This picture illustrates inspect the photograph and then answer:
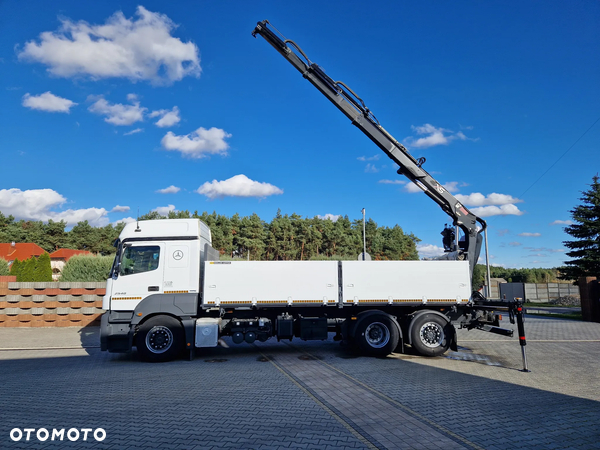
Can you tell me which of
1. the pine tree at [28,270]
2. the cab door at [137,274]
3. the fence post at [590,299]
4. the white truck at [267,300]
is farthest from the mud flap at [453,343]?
the pine tree at [28,270]

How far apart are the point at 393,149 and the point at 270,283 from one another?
5316mm

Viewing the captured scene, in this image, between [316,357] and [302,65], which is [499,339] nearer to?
[316,357]

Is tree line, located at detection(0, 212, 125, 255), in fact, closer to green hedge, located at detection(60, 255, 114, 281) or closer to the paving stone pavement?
green hedge, located at detection(60, 255, 114, 281)

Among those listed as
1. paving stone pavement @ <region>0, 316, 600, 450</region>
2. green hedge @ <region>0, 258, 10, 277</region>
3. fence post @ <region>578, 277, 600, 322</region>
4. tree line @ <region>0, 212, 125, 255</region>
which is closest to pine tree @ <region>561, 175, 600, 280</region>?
fence post @ <region>578, 277, 600, 322</region>

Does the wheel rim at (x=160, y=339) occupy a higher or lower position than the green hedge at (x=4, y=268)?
lower

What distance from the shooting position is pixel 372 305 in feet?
33.1

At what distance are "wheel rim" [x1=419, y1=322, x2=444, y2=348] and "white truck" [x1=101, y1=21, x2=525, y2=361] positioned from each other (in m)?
0.02

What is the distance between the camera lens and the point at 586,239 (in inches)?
1050

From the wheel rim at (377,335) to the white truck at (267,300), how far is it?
1.0 inches

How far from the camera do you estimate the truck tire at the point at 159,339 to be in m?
9.49

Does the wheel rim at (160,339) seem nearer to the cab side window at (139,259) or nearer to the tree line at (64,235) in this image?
the cab side window at (139,259)

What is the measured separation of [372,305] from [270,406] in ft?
A: 15.6

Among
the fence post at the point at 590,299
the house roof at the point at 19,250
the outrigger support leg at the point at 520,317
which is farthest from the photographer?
the house roof at the point at 19,250

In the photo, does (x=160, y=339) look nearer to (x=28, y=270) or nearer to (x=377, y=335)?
(x=377, y=335)
